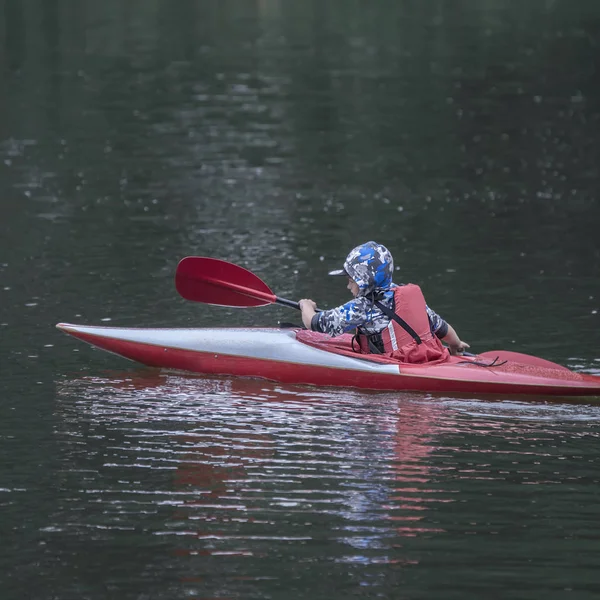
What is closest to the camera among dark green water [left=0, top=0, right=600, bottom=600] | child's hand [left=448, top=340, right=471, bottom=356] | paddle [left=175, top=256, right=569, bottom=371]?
dark green water [left=0, top=0, right=600, bottom=600]

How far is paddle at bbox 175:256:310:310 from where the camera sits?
11.9 metres

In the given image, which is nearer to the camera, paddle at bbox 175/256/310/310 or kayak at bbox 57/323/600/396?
kayak at bbox 57/323/600/396

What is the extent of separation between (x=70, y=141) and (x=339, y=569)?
18.1m

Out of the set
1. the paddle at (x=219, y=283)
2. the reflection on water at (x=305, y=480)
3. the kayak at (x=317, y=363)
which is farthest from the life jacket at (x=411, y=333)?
the paddle at (x=219, y=283)

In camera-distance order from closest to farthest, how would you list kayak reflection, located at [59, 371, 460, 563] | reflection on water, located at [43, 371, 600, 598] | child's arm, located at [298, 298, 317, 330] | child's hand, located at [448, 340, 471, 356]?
1. reflection on water, located at [43, 371, 600, 598]
2. kayak reflection, located at [59, 371, 460, 563]
3. child's arm, located at [298, 298, 317, 330]
4. child's hand, located at [448, 340, 471, 356]

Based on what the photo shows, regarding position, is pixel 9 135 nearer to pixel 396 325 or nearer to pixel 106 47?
pixel 106 47

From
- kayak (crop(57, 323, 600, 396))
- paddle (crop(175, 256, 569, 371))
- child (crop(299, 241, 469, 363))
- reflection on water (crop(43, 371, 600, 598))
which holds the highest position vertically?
paddle (crop(175, 256, 569, 371))

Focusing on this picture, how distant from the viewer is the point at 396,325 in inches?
426

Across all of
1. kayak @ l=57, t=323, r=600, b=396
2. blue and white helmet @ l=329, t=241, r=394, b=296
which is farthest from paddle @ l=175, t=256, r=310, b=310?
blue and white helmet @ l=329, t=241, r=394, b=296

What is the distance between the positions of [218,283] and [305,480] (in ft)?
11.5

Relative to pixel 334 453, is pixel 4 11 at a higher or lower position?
higher

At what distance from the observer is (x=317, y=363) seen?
10969 millimetres

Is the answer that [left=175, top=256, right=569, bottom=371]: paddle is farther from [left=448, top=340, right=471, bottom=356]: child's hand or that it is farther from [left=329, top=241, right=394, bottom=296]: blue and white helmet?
[left=448, top=340, right=471, bottom=356]: child's hand

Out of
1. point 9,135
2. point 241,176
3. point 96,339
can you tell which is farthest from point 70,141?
point 96,339
